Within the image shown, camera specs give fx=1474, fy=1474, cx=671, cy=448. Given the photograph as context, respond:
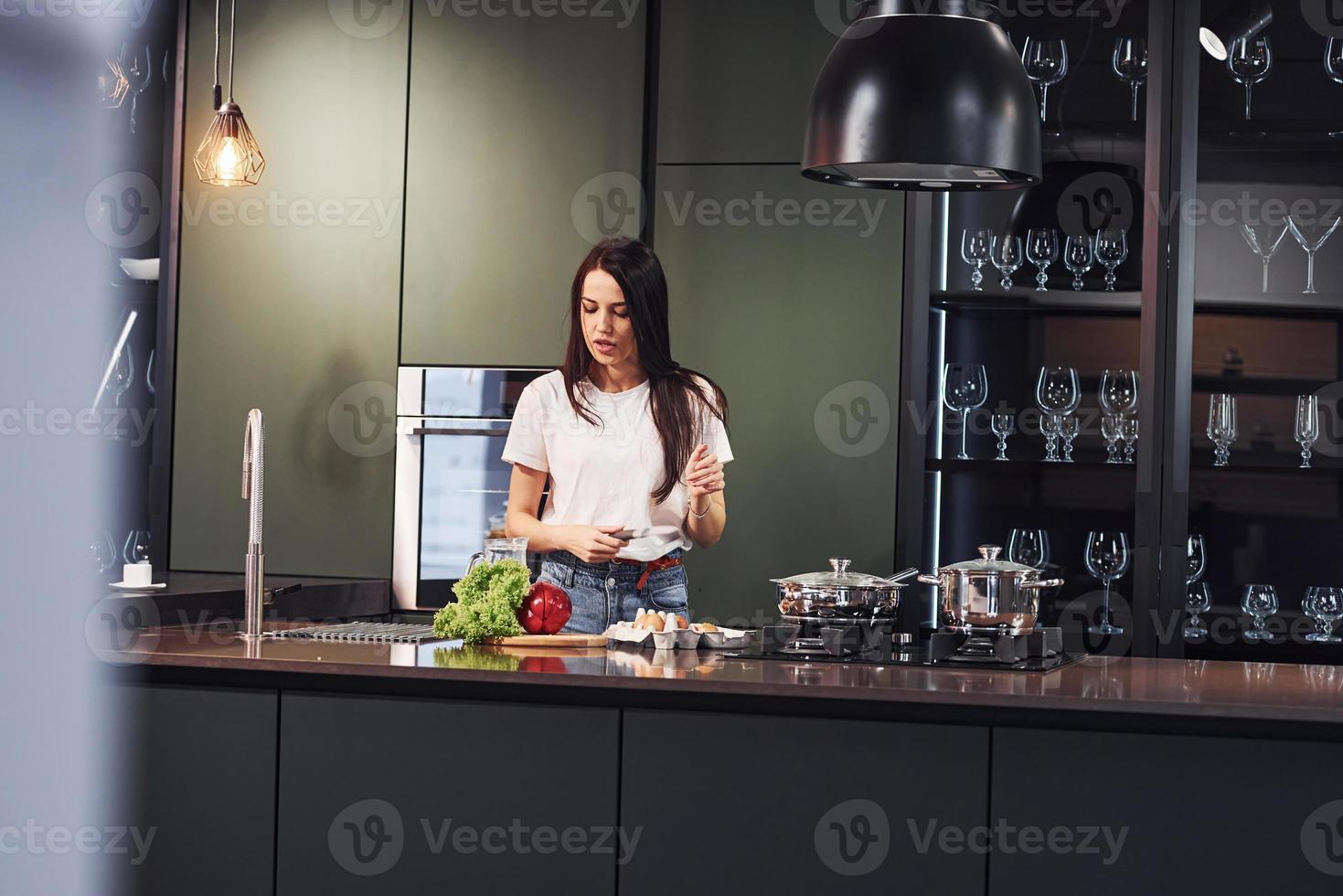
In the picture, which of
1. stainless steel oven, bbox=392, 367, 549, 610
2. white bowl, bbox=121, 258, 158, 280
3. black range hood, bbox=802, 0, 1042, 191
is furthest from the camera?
white bowl, bbox=121, 258, 158, 280

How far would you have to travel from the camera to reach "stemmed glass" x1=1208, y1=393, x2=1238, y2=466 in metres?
3.56

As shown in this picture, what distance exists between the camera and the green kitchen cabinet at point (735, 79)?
12.1ft

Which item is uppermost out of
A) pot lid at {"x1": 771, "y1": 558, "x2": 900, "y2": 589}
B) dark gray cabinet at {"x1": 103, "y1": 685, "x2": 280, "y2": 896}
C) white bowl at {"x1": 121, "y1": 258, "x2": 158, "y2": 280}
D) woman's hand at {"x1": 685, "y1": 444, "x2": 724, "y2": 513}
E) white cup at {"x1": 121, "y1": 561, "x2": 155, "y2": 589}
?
white bowl at {"x1": 121, "y1": 258, "x2": 158, "y2": 280}

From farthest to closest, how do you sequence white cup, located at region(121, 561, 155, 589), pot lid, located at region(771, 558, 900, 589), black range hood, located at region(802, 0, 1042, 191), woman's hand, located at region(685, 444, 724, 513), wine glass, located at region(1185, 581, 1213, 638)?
wine glass, located at region(1185, 581, 1213, 638) < white cup, located at region(121, 561, 155, 589) < woman's hand, located at region(685, 444, 724, 513) < pot lid, located at region(771, 558, 900, 589) < black range hood, located at region(802, 0, 1042, 191)

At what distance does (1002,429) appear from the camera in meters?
3.69

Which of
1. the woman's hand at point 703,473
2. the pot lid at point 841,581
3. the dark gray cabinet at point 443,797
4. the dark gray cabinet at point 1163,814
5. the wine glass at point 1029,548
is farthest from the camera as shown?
the wine glass at point 1029,548

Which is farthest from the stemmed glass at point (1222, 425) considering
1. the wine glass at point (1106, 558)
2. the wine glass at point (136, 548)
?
the wine glass at point (136, 548)

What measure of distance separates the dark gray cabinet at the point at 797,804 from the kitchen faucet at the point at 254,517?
2.43ft

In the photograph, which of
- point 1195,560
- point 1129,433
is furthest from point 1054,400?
point 1195,560

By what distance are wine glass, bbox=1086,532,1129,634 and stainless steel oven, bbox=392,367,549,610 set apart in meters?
1.45

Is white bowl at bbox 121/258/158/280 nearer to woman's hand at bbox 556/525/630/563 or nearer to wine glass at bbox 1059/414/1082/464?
woman's hand at bbox 556/525/630/563

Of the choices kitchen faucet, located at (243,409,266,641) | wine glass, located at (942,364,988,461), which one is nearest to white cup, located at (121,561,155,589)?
kitchen faucet, located at (243,409,266,641)

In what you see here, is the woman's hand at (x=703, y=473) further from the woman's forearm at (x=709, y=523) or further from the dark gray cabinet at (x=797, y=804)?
the dark gray cabinet at (x=797, y=804)

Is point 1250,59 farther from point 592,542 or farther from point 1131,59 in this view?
point 592,542
